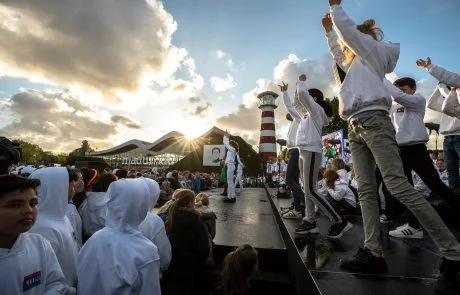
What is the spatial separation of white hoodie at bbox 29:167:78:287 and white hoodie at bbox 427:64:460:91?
438 cm

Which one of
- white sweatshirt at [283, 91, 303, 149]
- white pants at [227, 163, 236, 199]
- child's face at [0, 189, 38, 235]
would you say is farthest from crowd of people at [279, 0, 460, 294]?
white pants at [227, 163, 236, 199]

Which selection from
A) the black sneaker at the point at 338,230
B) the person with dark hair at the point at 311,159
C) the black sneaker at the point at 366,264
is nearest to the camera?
the black sneaker at the point at 366,264

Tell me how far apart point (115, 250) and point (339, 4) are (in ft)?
8.57

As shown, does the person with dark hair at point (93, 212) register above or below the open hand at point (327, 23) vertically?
below

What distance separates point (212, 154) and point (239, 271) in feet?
103

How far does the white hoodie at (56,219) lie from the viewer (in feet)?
6.65

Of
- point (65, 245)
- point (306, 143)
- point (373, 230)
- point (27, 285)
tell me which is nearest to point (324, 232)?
point (306, 143)

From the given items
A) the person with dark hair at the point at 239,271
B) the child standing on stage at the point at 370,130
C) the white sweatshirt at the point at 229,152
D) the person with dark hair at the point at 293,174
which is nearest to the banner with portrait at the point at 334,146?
the white sweatshirt at the point at 229,152

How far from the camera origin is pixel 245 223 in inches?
217

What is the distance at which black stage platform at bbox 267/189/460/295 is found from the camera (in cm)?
186

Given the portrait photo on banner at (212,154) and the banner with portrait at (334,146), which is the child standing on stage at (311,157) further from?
the portrait photo on banner at (212,154)

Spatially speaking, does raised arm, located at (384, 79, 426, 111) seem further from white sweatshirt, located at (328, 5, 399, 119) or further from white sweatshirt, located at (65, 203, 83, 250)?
white sweatshirt, located at (65, 203, 83, 250)

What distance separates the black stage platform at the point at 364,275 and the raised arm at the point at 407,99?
5.24ft

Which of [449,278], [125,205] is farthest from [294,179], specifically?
[125,205]
